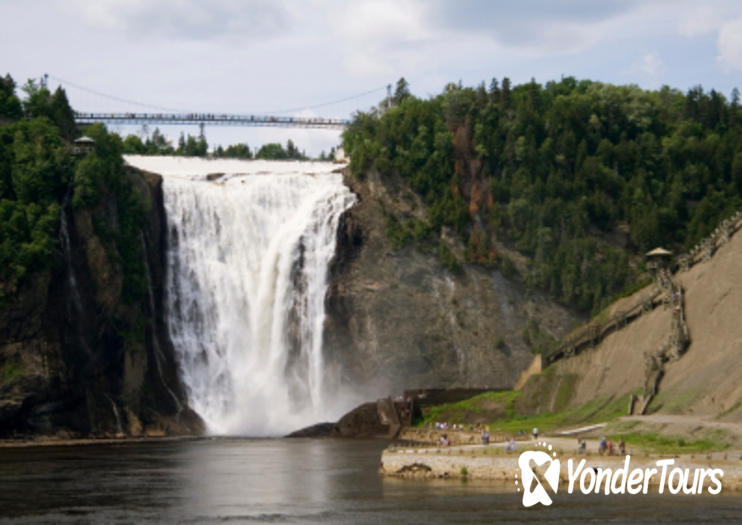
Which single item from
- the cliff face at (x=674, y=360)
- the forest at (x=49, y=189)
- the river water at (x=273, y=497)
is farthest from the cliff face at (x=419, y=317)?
the river water at (x=273, y=497)

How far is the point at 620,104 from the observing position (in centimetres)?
15588

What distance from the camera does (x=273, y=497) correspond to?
62.7 m

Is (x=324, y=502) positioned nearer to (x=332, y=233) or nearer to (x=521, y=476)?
(x=521, y=476)

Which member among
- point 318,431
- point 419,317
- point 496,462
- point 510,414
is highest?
point 496,462

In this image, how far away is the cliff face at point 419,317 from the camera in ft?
427

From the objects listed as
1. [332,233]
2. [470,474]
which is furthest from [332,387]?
[470,474]

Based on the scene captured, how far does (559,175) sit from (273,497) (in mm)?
87576

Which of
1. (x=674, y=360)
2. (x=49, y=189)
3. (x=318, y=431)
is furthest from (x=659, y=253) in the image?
(x=49, y=189)

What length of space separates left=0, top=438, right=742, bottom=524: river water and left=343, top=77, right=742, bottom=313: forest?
5606 centimetres

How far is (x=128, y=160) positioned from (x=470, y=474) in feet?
296

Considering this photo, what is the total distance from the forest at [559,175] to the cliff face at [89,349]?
3041 cm

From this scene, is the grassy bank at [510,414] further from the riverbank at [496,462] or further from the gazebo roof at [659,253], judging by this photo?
the riverbank at [496,462]

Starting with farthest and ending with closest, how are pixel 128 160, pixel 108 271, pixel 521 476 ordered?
1. pixel 128 160
2. pixel 108 271
3. pixel 521 476

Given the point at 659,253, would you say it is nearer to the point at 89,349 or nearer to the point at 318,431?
the point at 318,431
